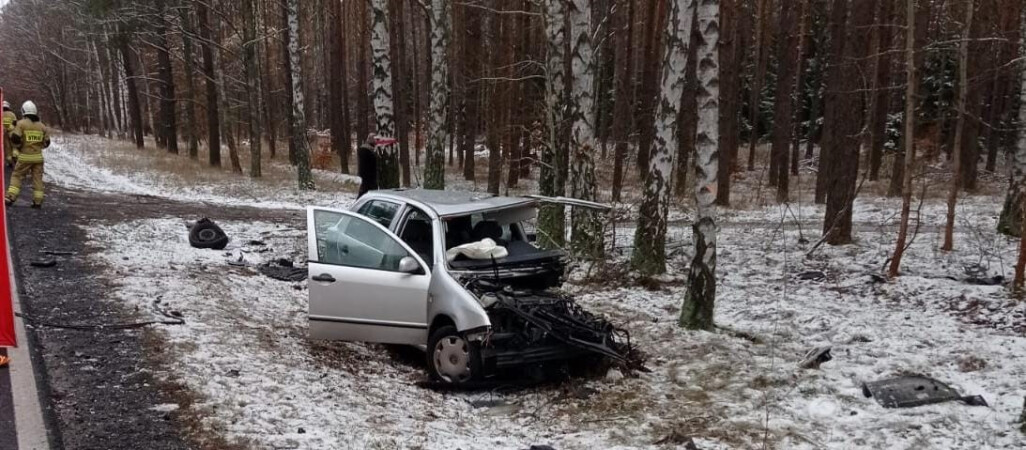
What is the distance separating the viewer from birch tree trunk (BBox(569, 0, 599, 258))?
10922 mm

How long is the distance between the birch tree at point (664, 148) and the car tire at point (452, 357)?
4594 mm

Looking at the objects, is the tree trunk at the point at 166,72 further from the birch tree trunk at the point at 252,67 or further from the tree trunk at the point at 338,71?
the tree trunk at the point at 338,71

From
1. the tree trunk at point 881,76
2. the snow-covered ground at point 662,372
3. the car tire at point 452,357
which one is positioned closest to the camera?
the snow-covered ground at point 662,372

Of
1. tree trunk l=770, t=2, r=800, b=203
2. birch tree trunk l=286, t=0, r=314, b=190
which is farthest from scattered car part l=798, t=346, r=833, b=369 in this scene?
birch tree trunk l=286, t=0, r=314, b=190

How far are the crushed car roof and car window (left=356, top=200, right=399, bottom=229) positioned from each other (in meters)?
0.12

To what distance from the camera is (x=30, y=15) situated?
155 ft

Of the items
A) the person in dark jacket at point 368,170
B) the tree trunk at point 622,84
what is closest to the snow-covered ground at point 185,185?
the person in dark jacket at point 368,170

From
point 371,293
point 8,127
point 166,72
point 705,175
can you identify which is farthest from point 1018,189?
point 166,72

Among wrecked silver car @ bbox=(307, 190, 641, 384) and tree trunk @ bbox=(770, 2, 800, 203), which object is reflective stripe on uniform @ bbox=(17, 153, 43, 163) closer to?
wrecked silver car @ bbox=(307, 190, 641, 384)

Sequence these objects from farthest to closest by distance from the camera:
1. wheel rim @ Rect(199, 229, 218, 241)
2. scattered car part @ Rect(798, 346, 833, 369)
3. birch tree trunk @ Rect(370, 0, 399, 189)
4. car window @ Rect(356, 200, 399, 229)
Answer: birch tree trunk @ Rect(370, 0, 399, 189) < wheel rim @ Rect(199, 229, 218, 241) < car window @ Rect(356, 200, 399, 229) < scattered car part @ Rect(798, 346, 833, 369)

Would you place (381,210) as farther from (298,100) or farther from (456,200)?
(298,100)

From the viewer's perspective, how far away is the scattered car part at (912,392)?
17.9 feet

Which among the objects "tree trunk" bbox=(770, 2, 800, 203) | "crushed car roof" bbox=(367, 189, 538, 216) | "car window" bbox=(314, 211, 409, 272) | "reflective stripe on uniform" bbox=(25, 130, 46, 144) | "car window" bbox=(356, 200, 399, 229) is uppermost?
"tree trunk" bbox=(770, 2, 800, 203)

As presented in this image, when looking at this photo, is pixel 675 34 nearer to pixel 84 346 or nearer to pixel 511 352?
pixel 511 352
